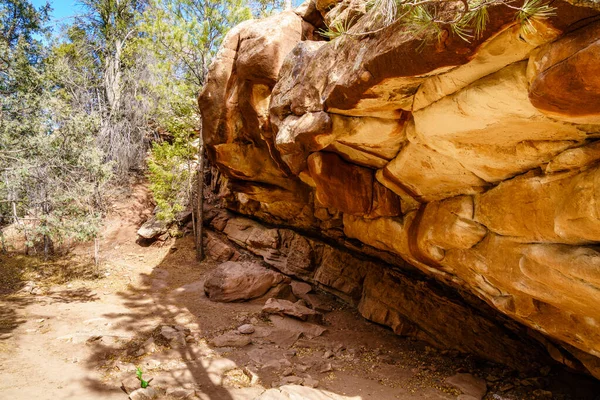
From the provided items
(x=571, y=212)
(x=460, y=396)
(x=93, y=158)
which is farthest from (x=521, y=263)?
(x=93, y=158)

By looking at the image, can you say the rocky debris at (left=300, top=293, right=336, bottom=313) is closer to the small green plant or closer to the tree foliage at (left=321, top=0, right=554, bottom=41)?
the small green plant

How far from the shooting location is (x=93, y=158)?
31.6 ft

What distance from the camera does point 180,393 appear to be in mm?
5082

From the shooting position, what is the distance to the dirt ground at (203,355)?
5.39 m

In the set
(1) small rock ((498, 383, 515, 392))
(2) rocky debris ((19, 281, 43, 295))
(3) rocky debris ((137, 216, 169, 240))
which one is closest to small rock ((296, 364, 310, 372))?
(1) small rock ((498, 383, 515, 392))

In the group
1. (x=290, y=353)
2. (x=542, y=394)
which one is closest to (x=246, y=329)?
(x=290, y=353)

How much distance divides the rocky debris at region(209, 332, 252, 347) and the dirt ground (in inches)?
3.7

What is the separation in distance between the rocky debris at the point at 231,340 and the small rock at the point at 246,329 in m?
0.20

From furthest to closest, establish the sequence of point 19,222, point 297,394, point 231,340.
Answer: point 19,222 < point 231,340 < point 297,394

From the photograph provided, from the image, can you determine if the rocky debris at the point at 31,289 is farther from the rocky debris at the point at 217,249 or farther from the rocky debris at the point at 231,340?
the rocky debris at the point at 231,340

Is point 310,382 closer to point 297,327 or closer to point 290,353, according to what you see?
point 290,353

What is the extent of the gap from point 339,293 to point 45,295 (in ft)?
27.2

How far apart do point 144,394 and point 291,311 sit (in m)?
3.92

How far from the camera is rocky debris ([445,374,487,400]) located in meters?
5.76
